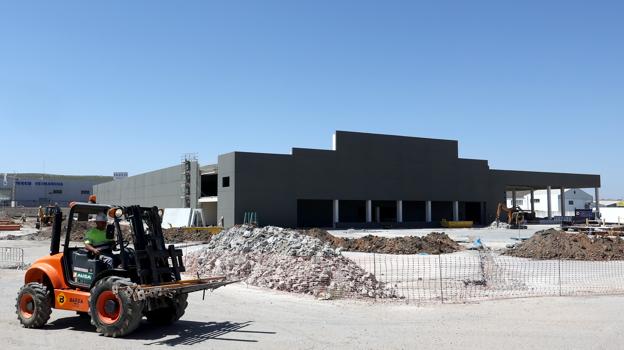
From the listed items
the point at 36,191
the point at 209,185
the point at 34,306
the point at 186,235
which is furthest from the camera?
the point at 36,191

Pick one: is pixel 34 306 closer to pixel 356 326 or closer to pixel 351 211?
pixel 356 326

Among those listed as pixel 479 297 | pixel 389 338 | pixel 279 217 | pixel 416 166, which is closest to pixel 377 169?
pixel 416 166

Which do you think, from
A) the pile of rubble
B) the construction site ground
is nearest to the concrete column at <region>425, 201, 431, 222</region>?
the pile of rubble

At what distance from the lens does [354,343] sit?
8680 mm

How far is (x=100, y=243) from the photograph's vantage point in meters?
9.12

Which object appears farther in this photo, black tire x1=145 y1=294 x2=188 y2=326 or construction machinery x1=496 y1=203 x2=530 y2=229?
construction machinery x1=496 y1=203 x2=530 y2=229

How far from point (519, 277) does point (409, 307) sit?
7311 mm

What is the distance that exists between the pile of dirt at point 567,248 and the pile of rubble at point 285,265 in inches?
537

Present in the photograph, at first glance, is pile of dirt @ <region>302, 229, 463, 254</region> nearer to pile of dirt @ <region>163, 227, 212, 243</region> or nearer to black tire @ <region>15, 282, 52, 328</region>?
pile of dirt @ <region>163, 227, 212, 243</region>

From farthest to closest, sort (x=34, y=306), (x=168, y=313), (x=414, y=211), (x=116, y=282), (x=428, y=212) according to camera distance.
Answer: (x=414, y=211) < (x=428, y=212) < (x=168, y=313) < (x=34, y=306) < (x=116, y=282)

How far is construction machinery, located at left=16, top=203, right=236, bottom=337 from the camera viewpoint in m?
8.45

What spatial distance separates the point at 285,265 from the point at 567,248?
1654 centimetres

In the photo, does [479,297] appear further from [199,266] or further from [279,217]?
[279,217]

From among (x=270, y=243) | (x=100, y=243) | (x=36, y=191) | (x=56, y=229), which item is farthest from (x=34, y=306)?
(x=36, y=191)
